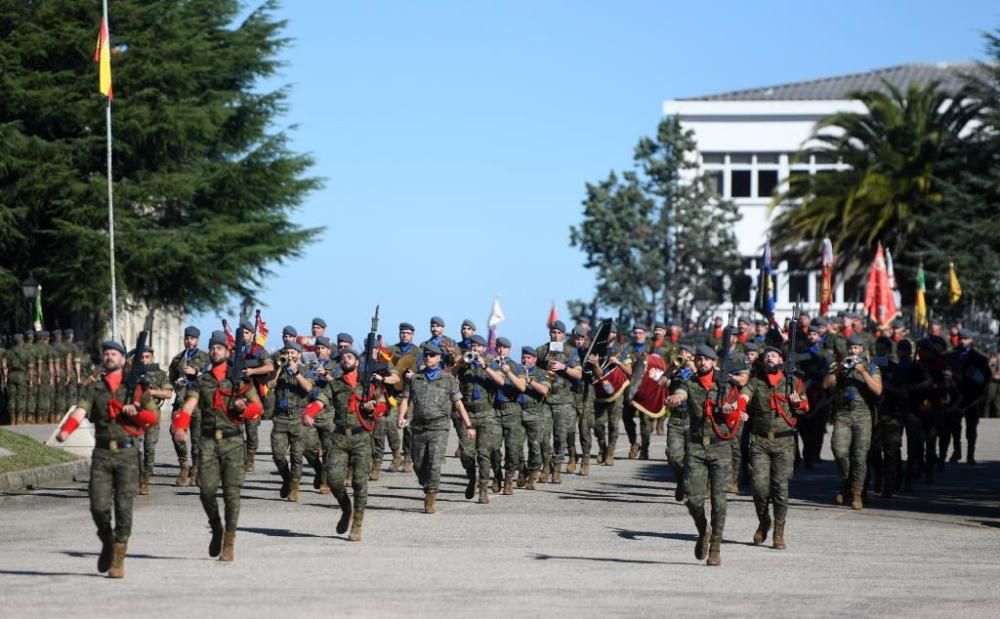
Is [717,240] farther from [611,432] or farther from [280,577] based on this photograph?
[280,577]

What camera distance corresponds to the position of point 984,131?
2205 inches

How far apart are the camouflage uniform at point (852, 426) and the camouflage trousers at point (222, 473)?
824cm

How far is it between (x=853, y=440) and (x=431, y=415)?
497 cm

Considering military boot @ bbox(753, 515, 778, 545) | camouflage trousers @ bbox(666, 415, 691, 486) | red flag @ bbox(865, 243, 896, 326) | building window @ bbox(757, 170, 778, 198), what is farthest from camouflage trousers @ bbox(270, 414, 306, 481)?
building window @ bbox(757, 170, 778, 198)

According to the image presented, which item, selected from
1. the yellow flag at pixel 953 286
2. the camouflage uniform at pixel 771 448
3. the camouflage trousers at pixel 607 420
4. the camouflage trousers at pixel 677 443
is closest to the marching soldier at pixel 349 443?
the camouflage uniform at pixel 771 448

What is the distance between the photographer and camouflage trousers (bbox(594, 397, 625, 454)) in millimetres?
27859

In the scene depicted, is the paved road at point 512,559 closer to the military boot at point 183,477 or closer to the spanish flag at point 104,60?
the military boot at point 183,477

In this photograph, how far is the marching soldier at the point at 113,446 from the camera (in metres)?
14.8

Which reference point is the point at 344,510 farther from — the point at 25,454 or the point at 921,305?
the point at 921,305

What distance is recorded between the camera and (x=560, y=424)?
25547 millimetres

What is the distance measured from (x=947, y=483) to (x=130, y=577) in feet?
47.6

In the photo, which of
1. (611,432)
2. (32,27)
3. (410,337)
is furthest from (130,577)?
(32,27)

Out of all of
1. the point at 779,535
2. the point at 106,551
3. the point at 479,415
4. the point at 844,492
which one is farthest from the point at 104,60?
the point at 106,551

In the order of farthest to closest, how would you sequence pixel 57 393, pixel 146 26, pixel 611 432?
1. pixel 146 26
2. pixel 57 393
3. pixel 611 432
